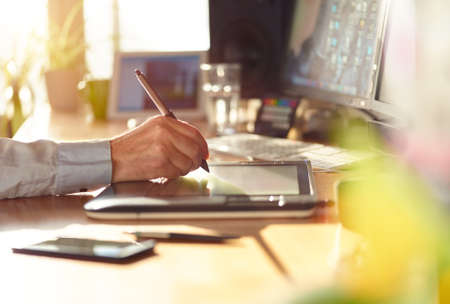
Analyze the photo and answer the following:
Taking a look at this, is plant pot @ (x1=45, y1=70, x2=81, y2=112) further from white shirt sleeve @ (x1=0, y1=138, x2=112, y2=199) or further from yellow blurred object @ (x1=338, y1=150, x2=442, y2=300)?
yellow blurred object @ (x1=338, y1=150, x2=442, y2=300)

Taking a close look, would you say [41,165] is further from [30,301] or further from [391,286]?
[391,286]

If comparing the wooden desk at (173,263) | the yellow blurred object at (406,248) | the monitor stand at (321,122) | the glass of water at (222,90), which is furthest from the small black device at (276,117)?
the yellow blurred object at (406,248)

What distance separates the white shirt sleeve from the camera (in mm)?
1063

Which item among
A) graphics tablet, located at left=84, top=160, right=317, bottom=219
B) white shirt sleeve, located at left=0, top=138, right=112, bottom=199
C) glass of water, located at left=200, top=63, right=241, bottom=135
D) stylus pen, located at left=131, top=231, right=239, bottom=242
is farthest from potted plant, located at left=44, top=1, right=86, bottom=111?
stylus pen, located at left=131, top=231, right=239, bottom=242

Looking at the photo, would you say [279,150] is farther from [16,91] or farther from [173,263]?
[16,91]

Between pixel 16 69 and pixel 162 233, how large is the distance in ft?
6.33

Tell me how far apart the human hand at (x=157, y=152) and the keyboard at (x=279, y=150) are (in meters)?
0.27

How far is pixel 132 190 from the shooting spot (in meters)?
1.00

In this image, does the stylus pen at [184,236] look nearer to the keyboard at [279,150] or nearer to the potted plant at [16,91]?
the keyboard at [279,150]

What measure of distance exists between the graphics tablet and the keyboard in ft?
0.70

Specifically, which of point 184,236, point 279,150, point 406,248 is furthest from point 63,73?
point 406,248

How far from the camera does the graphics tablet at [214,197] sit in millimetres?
875

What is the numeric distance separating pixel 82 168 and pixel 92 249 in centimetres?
36

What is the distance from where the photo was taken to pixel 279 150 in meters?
1.44
